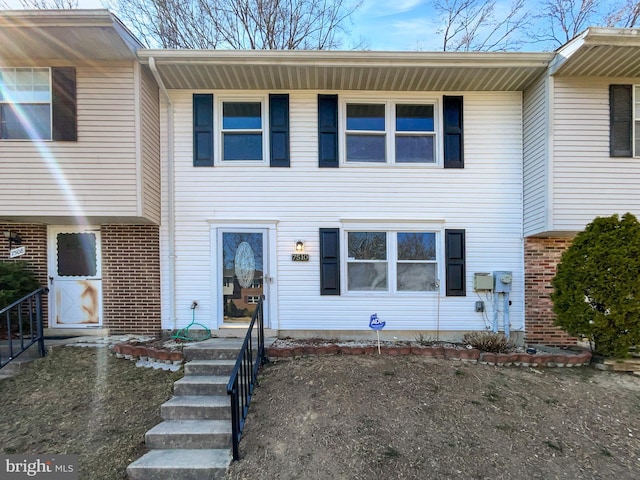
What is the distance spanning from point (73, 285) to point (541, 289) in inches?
332

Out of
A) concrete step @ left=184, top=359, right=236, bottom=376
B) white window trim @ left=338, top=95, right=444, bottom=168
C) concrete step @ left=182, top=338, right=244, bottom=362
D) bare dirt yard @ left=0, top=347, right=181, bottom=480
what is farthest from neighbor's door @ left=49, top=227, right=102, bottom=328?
white window trim @ left=338, top=95, right=444, bottom=168

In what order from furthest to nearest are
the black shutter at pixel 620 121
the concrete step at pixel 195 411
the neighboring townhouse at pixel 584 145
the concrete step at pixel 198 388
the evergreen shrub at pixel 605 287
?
the black shutter at pixel 620 121 → the neighboring townhouse at pixel 584 145 → the evergreen shrub at pixel 605 287 → the concrete step at pixel 198 388 → the concrete step at pixel 195 411

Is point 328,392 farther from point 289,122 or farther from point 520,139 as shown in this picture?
point 520,139

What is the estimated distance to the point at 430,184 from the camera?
602cm

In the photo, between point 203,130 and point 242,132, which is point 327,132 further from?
point 203,130

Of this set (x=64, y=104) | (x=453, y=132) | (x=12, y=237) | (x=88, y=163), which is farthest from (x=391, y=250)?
(x=12, y=237)

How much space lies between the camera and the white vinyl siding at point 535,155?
5480 millimetres

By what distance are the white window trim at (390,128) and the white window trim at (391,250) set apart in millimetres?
1079

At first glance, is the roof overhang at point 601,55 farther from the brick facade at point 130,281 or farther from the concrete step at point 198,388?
the brick facade at point 130,281

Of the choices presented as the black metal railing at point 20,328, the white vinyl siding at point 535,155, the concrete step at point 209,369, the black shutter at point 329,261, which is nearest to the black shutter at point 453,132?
the white vinyl siding at point 535,155

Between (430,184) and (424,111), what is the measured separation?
1385 millimetres

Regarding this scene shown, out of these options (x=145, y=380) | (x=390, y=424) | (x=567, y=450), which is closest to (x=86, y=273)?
(x=145, y=380)

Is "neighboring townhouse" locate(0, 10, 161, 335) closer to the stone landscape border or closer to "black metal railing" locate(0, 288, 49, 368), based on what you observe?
"black metal railing" locate(0, 288, 49, 368)

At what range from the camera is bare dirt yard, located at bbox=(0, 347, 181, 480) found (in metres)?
3.34
